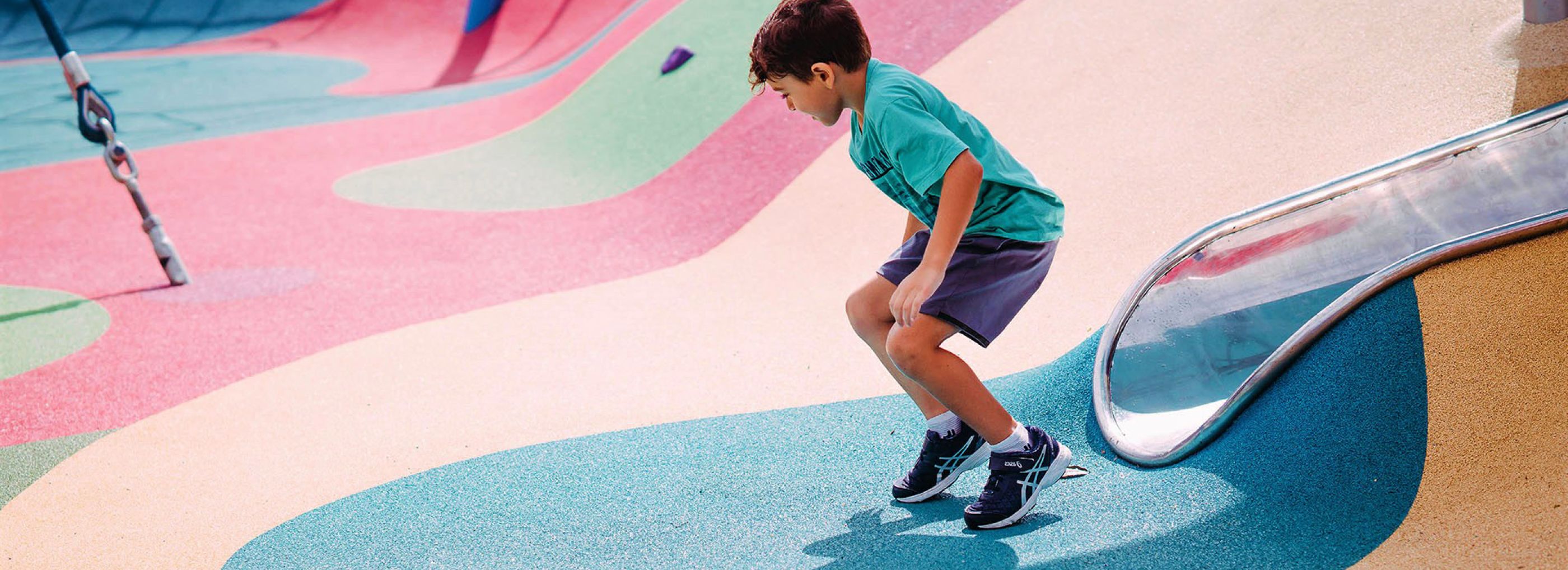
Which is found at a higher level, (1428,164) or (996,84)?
(1428,164)

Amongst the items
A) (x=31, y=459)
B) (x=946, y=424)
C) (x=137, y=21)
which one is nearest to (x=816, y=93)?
(x=946, y=424)

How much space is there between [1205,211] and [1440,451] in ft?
6.86

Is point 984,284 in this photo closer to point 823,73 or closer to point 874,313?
point 874,313

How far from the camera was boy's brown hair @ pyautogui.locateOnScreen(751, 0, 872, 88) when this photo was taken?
7.93 ft

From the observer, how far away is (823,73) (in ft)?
8.01

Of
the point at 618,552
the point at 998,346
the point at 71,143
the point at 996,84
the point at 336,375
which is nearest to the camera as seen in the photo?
the point at 618,552

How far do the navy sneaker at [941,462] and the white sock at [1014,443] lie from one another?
0.23 metres

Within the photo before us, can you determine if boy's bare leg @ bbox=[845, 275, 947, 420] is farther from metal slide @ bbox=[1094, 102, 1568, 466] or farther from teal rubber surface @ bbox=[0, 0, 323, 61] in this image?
teal rubber surface @ bbox=[0, 0, 323, 61]

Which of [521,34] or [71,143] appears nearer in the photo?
[71,143]

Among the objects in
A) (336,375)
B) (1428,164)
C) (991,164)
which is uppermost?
(991,164)

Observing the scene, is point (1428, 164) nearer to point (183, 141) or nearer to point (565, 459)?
point (565, 459)

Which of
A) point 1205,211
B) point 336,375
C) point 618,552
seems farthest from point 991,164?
point 336,375

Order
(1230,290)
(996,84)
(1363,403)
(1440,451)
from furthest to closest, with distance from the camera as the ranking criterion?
(996,84) < (1230,290) < (1363,403) < (1440,451)

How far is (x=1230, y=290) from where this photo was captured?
10.7 ft
